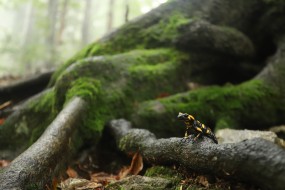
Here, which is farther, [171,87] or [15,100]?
[15,100]

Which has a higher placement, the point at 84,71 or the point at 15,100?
the point at 84,71

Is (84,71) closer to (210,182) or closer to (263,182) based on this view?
(210,182)

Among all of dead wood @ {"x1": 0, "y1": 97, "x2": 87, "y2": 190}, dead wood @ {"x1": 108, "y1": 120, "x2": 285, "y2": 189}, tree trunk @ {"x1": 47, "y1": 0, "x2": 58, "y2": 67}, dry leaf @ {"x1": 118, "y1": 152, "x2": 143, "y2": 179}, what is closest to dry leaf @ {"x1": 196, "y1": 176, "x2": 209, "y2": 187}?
dead wood @ {"x1": 108, "y1": 120, "x2": 285, "y2": 189}

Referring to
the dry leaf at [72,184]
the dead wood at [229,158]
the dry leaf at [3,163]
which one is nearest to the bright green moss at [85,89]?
the dry leaf at [3,163]

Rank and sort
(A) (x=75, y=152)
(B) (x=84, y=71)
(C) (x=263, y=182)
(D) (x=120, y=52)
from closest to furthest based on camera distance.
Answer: (C) (x=263, y=182) → (A) (x=75, y=152) → (B) (x=84, y=71) → (D) (x=120, y=52)

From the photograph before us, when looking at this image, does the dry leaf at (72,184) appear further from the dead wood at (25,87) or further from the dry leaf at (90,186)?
the dead wood at (25,87)

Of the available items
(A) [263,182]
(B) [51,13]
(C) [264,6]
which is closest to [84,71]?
(A) [263,182]

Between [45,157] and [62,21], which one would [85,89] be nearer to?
[45,157]
